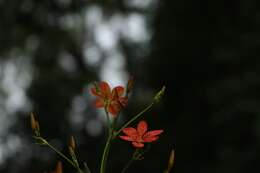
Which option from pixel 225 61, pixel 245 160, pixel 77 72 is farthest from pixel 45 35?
pixel 245 160

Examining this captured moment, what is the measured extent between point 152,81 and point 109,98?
8.39 metres

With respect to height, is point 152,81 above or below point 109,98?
below

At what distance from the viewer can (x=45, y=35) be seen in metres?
8.98

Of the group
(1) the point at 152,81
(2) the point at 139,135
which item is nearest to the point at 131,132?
(2) the point at 139,135

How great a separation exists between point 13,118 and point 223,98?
101 inches

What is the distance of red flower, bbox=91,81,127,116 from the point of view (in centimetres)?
132

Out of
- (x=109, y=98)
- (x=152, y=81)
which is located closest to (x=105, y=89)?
(x=109, y=98)

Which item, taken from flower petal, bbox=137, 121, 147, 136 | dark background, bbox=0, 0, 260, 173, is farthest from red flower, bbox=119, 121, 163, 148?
dark background, bbox=0, 0, 260, 173

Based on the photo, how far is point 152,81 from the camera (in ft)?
31.9

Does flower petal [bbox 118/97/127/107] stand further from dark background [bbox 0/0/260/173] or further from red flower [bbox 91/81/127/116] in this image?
dark background [bbox 0/0/260/173]

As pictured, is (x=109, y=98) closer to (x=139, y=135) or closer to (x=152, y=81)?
(x=139, y=135)

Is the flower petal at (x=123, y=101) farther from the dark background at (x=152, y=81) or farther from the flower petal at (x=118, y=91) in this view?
the dark background at (x=152, y=81)

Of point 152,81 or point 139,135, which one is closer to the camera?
point 139,135

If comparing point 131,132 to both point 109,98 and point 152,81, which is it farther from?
point 152,81
